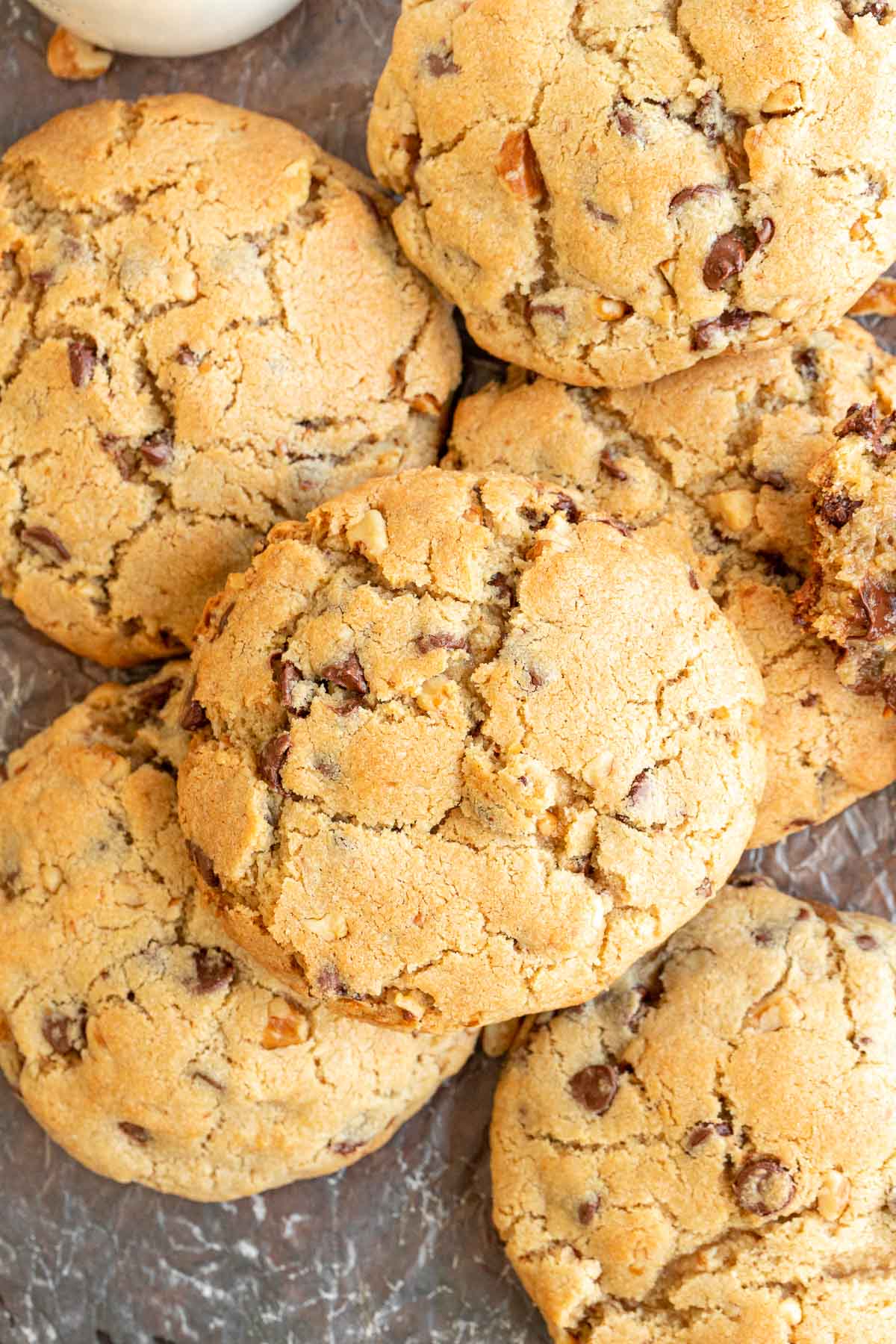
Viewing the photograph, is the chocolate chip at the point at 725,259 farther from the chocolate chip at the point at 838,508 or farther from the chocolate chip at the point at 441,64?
the chocolate chip at the point at 441,64

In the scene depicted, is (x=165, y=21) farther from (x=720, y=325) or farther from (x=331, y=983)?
(x=331, y=983)

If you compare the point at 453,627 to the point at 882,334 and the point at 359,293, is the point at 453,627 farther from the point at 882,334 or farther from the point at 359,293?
the point at 882,334

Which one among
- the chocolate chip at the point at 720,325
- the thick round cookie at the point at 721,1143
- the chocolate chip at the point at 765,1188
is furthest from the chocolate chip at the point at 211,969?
the chocolate chip at the point at 720,325

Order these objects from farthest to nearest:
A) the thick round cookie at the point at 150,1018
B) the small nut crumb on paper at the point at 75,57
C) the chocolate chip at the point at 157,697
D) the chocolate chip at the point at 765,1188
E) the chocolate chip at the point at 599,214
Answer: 1. the small nut crumb on paper at the point at 75,57
2. the chocolate chip at the point at 157,697
3. the thick round cookie at the point at 150,1018
4. the chocolate chip at the point at 765,1188
5. the chocolate chip at the point at 599,214

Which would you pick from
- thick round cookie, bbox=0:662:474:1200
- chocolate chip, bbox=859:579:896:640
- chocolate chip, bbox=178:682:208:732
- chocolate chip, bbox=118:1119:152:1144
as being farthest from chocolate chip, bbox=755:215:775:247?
chocolate chip, bbox=118:1119:152:1144

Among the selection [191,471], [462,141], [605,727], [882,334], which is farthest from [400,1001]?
[882,334]

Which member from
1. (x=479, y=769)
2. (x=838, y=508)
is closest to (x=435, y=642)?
(x=479, y=769)

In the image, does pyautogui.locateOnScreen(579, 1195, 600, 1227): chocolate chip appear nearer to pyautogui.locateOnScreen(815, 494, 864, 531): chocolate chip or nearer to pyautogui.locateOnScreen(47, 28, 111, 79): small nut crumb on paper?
pyautogui.locateOnScreen(815, 494, 864, 531): chocolate chip
